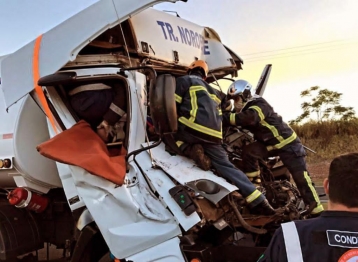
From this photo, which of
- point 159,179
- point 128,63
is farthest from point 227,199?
point 128,63

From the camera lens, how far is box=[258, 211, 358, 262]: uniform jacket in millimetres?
1713

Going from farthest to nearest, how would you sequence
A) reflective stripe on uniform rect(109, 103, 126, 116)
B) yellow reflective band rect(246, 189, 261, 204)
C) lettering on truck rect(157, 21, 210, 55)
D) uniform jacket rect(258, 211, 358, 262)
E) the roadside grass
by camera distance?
the roadside grass
lettering on truck rect(157, 21, 210, 55)
reflective stripe on uniform rect(109, 103, 126, 116)
yellow reflective band rect(246, 189, 261, 204)
uniform jacket rect(258, 211, 358, 262)

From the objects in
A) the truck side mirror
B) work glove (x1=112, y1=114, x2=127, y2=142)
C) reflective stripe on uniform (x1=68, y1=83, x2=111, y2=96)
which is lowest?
work glove (x1=112, y1=114, x2=127, y2=142)

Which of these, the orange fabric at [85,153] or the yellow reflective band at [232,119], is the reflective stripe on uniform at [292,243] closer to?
the orange fabric at [85,153]

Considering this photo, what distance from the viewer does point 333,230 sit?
68.9 inches

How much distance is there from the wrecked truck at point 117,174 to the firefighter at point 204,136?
0.09 metres

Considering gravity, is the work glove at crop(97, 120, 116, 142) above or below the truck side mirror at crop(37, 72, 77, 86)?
below

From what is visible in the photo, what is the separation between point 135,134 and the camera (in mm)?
3734

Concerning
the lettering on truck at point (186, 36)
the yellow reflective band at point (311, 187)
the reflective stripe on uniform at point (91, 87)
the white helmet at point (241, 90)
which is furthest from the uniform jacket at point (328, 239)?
the white helmet at point (241, 90)

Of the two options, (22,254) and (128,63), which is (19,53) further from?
(22,254)

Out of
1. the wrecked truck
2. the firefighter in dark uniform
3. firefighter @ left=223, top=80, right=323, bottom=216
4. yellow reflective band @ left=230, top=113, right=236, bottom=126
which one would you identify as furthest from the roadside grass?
the firefighter in dark uniform

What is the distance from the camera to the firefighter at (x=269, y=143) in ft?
15.6

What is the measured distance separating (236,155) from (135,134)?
1.54 meters

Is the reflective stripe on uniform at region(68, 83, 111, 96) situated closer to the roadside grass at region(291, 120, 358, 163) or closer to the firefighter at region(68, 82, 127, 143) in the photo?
the firefighter at region(68, 82, 127, 143)
